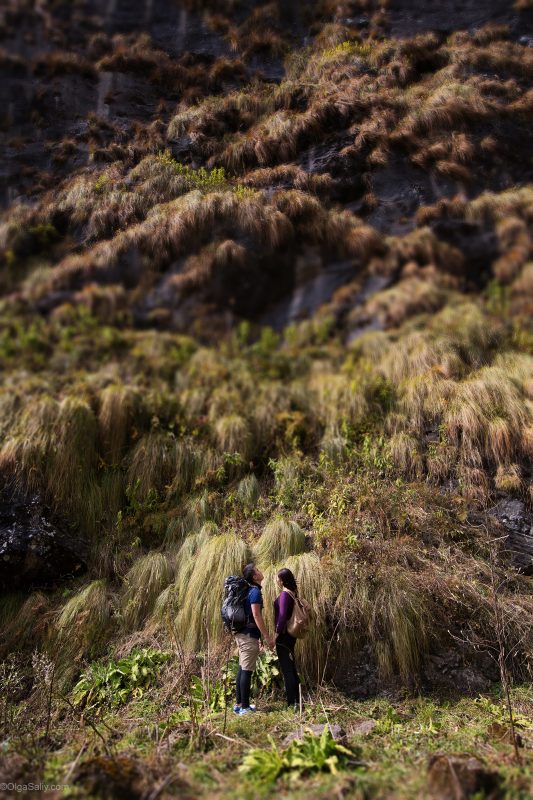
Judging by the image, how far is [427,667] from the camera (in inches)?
152

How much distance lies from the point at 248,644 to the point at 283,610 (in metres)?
0.37

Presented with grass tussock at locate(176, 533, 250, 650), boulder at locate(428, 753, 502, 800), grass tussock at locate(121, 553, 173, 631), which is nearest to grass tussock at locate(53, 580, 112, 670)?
grass tussock at locate(121, 553, 173, 631)

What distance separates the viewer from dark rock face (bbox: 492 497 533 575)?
459 centimetres

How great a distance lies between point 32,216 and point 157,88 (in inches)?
115

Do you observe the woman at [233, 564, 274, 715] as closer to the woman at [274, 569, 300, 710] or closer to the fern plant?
the woman at [274, 569, 300, 710]

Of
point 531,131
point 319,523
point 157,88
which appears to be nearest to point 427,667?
point 319,523

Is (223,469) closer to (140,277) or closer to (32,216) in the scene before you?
(140,277)

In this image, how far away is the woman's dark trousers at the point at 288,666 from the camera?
3581 millimetres

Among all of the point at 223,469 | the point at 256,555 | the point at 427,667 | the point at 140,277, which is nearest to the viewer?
the point at 427,667

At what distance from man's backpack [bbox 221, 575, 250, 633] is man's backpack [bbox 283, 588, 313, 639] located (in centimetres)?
35

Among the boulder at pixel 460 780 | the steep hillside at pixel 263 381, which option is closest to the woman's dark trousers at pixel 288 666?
the steep hillside at pixel 263 381

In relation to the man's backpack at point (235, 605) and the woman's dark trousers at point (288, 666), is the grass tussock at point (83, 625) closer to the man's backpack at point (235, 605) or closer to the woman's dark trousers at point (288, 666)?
the man's backpack at point (235, 605)

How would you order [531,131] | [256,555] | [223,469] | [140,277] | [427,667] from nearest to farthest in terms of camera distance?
[427,667], [256,555], [223,469], [531,131], [140,277]

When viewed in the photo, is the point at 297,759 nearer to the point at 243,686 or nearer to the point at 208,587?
the point at 243,686
